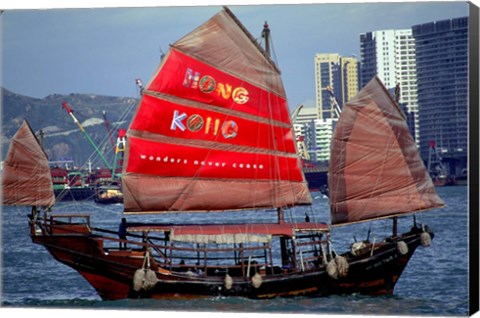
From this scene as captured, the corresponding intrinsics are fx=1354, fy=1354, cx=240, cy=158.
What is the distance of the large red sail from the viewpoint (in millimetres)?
31188

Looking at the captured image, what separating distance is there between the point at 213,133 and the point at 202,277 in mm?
3890

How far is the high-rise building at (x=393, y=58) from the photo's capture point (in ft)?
133

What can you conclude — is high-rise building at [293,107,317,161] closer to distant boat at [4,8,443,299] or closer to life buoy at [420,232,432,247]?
distant boat at [4,8,443,299]

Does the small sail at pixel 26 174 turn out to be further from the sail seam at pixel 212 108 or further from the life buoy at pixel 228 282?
the life buoy at pixel 228 282

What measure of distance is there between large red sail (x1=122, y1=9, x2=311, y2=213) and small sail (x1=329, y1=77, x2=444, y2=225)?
3.11 feet

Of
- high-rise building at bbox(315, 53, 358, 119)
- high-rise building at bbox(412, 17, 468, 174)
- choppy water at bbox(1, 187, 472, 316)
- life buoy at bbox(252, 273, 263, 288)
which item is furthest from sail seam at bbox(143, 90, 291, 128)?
high-rise building at bbox(315, 53, 358, 119)

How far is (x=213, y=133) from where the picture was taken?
31547 mm

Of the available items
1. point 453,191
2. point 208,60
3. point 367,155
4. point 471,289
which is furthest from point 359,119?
point 453,191

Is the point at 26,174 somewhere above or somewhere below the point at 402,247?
above

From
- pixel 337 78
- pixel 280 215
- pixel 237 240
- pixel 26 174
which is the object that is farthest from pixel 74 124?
pixel 237 240

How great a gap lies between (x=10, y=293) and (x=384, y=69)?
16296 mm

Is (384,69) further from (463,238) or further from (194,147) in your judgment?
(194,147)

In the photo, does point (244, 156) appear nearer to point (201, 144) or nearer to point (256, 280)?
point (201, 144)

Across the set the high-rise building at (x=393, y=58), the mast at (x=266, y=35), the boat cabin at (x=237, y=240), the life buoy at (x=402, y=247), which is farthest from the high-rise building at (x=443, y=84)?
the boat cabin at (x=237, y=240)
